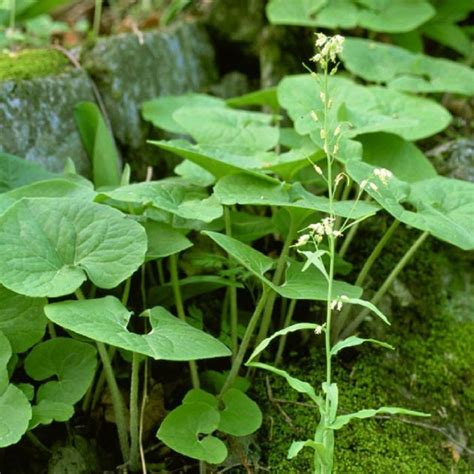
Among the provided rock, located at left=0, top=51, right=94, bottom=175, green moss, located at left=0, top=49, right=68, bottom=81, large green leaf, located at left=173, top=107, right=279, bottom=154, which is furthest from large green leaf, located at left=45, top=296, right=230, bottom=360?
green moss, located at left=0, top=49, right=68, bottom=81

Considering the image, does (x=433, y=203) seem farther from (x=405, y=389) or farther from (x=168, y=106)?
(x=168, y=106)

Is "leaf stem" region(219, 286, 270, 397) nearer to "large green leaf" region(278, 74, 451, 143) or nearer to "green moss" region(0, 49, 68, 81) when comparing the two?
"large green leaf" region(278, 74, 451, 143)

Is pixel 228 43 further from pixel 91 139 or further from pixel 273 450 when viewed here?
pixel 273 450

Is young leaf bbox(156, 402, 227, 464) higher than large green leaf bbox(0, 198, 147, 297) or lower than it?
lower

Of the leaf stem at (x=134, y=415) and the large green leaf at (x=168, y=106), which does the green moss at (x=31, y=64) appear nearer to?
the large green leaf at (x=168, y=106)

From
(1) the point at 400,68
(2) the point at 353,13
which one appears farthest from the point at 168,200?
(2) the point at 353,13

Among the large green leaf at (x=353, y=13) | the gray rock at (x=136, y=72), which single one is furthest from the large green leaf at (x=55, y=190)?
the large green leaf at (x=353, y=13)
